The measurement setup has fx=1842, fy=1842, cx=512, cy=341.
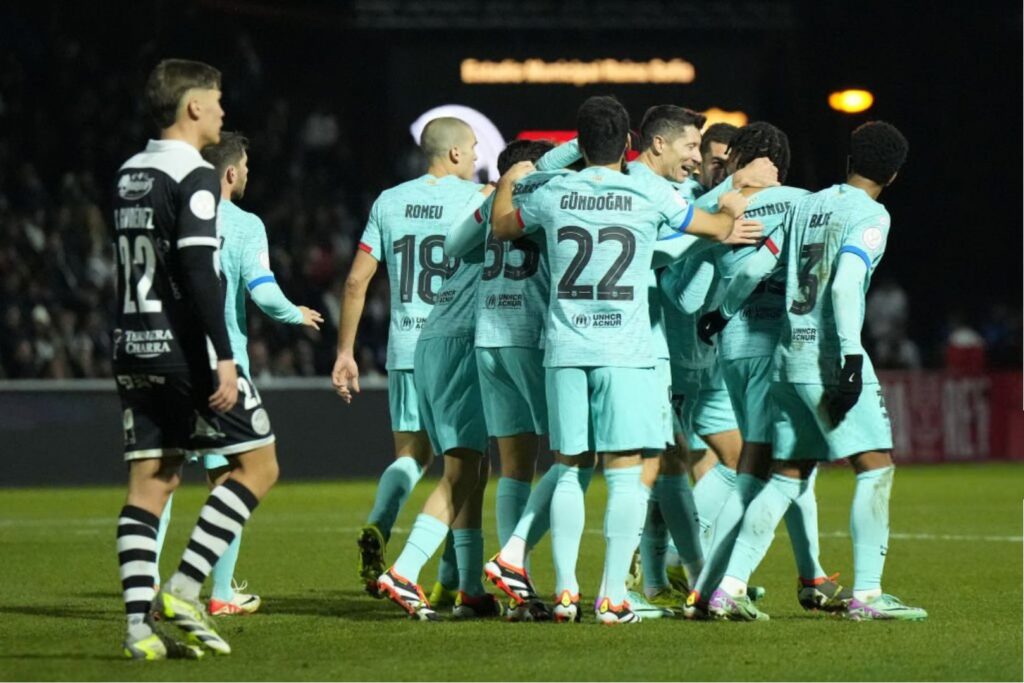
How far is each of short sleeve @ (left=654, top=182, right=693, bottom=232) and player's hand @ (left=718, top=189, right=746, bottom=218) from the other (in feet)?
0.86

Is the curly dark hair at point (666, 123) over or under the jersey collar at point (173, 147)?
over

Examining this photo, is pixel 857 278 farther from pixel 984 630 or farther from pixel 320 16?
pixel 320 16

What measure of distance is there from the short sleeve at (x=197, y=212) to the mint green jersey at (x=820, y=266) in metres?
2.87

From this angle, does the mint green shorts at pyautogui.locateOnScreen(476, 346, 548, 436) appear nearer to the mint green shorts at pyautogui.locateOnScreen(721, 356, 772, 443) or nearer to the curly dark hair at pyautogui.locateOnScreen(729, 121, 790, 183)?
the mint green shorts at pyautogui.locateOnScreen(721, 356, 772, 443)

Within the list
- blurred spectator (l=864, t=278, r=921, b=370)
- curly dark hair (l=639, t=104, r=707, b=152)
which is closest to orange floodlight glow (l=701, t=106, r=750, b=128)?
blurred spectator (l=864, t=278, r=921, b=370)

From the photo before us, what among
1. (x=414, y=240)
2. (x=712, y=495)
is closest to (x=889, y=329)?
(x=712, y=495)

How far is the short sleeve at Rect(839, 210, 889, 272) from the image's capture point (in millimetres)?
8383

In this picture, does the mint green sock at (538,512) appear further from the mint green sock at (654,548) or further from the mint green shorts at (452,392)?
the mint green sock at (654,548)

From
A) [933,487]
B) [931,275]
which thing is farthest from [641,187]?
[931,275]

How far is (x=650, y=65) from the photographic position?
2455 centimetres

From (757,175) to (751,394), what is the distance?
41.7 inches

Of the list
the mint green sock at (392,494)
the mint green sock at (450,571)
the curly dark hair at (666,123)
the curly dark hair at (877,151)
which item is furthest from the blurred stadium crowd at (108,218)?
the curly dark hair at (877,151)

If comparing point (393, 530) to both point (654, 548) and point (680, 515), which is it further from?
point (680, 515)

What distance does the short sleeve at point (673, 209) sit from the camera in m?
8.21
